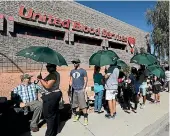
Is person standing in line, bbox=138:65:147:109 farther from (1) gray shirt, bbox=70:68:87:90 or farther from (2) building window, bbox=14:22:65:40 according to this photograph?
(2) building window, bbox=14:22:65:40

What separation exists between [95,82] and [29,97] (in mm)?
2530

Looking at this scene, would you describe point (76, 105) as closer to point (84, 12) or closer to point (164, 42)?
point (84, 12)

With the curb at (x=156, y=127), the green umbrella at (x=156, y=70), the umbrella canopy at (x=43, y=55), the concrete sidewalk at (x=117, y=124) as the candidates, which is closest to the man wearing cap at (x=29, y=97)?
the concrete sidewalk at (x=117, y=124)

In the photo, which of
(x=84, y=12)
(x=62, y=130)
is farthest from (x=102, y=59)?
(x=84, y=12)

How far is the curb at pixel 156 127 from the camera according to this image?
7.23 meters

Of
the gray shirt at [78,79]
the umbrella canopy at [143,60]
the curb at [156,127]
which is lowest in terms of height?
the curb at [156,127]

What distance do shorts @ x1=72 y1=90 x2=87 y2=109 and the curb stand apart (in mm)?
1666

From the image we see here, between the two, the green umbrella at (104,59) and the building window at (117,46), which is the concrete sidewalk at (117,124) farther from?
the building window at (117,46)

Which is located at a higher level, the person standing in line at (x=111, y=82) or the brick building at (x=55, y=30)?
the brick building at (x=55, y=30)

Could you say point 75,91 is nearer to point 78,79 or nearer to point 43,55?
point 78,79

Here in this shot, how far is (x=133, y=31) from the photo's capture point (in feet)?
118

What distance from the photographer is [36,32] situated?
2012 centimetres

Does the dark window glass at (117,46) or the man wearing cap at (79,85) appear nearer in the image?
the man wearing cap at (79,85)

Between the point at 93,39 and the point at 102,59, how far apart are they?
1863 cm
